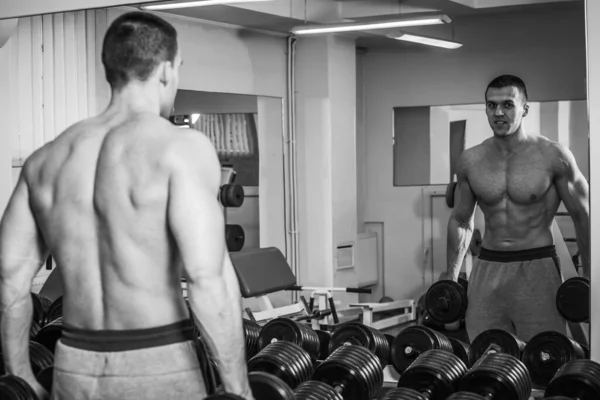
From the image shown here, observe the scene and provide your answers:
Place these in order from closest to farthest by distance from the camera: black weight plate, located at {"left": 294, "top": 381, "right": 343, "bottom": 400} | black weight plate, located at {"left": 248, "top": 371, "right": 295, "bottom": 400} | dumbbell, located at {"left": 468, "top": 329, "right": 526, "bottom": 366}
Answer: black weight plate, located at {"left": 248, "top": 371, "right": 295, "bottom": 400} < black weight plate, located at {"left": 294, "top": 381, "right": 343, "bottom": 400} < dumbbell, located at {"left": 468, "top": 329, "right": 526, "bottom": 366}

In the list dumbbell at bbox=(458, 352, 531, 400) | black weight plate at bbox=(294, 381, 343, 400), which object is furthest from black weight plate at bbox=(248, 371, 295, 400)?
dumbbell at bbox=(458, 352, 531, 400)

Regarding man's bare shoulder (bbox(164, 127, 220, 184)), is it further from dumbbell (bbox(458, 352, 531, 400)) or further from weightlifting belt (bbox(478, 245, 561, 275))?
weightlifting belt (bbox(478, 245, 561, 275))

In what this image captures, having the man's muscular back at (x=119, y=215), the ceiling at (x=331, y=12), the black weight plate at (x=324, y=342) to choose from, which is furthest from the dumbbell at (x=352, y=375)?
the ceiling at (x=331, y=12)

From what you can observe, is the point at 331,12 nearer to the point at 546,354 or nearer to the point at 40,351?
the point at 546,354

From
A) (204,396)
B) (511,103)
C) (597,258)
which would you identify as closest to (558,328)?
(597,258)

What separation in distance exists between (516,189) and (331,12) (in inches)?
45.8

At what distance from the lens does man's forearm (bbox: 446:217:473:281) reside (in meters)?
3.25

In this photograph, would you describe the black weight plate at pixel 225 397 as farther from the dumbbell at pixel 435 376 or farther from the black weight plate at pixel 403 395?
the dumbbell at pixel 435 376

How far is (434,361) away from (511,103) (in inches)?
40.7

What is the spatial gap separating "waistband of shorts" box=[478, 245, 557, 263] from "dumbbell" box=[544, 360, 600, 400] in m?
0.55

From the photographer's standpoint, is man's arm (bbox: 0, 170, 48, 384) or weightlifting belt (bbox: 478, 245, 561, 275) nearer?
man's arm (bbox: 0, 170, 48, 384)

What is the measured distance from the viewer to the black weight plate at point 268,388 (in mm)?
2131

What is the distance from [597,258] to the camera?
2.68 metres

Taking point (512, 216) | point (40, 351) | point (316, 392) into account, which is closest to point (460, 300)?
point (512, 216)
